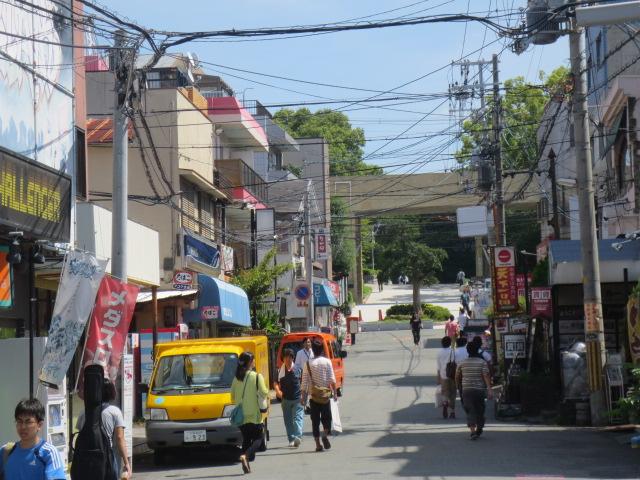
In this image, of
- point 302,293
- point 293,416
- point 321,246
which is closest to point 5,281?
point 293,416

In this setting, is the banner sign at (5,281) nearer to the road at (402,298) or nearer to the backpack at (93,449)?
the backpack at (93,449)

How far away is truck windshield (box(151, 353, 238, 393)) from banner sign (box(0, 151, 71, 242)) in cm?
314

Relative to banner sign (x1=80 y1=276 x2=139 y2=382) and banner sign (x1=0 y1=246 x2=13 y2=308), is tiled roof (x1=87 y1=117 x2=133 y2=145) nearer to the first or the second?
banner sign (x1=0 y1=246 x2=13 y2=308)

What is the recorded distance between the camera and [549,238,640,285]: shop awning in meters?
23.6

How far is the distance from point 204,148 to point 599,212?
1426 cm

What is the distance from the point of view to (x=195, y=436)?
18.1m

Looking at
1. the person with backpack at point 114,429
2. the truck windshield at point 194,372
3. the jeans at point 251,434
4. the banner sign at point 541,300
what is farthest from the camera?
the banner sign at point 541,300

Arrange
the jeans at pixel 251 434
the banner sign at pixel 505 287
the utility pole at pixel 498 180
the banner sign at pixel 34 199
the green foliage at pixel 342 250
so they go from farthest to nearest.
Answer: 1. the green foliage at pixel 342 250
2. the utility pole at pixel 498 180
3. the banner sign at pixel 505 287
4. the jeans at pixel 251 434
5. the banner sign at pixel 34 199

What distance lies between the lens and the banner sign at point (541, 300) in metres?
26.6

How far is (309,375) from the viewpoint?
18.8 m

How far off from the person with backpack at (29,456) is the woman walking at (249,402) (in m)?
8.46

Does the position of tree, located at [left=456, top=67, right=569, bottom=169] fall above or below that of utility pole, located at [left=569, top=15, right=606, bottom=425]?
above

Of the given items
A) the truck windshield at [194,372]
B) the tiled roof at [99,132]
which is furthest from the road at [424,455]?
the tiled roof at [99,132]

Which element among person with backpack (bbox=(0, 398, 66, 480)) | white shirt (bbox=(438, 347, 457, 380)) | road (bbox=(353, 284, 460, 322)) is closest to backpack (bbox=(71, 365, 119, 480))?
person with backpack (bbox=(0, 398, 66, 480))
